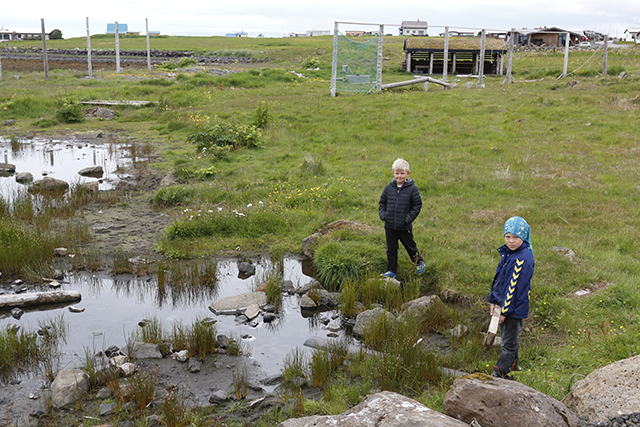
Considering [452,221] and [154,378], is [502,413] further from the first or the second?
[452,221]

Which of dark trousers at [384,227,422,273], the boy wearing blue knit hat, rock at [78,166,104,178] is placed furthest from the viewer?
rock at [78,166,104,178]

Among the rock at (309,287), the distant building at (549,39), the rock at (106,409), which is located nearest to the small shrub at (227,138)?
the rock at (309,287)

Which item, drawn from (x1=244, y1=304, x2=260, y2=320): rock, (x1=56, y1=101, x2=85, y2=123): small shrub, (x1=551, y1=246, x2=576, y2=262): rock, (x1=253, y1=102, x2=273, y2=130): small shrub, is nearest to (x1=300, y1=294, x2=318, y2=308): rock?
(x1=244, y1=304, x2=260, y2=320): rock

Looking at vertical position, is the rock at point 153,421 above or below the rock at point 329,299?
below

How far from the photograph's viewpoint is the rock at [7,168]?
1560 centimetres

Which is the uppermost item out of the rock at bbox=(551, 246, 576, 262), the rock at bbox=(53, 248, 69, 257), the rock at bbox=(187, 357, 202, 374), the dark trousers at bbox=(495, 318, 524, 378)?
the rock at bbox=(551, 246, 576, 262)

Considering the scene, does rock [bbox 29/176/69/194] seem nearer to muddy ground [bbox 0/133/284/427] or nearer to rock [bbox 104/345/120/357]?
muddy ground [bbox 0/133/284/427]

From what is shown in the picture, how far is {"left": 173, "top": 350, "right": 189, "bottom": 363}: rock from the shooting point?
258 inches

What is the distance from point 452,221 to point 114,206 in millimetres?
8192

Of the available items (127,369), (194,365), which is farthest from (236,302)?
(127,369)

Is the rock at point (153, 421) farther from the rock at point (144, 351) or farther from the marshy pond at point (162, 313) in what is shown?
the marshy pond at point (162, 313)

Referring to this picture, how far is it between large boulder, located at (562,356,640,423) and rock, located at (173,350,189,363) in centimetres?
442

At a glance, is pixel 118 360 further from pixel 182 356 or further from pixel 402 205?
pixel 402 205

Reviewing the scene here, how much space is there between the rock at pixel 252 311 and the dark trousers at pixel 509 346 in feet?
12.1
